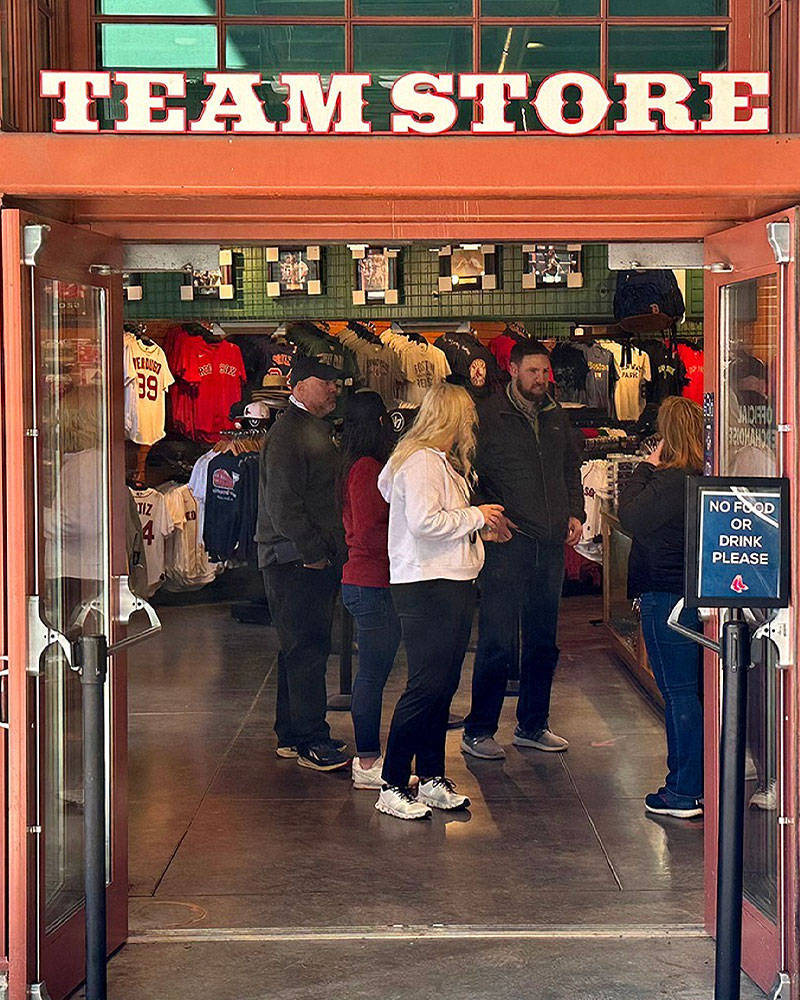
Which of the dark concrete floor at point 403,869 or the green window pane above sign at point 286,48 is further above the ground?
the green window pane above sign at point 286,48

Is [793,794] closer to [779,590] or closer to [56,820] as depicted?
[779,590]

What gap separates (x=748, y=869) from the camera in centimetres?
441

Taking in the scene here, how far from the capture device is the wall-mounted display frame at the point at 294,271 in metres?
10.2

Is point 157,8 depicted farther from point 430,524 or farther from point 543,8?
point 430,524

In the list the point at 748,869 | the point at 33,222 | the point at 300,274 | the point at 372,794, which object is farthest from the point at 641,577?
the point at 300,274

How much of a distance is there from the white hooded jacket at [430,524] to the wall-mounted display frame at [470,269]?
4.26 m

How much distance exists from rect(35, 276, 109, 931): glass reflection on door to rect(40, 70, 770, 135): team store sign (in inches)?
21.5

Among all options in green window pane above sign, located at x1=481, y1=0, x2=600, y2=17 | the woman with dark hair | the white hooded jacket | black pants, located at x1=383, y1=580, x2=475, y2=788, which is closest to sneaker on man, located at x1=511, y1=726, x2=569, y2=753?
the woman with dark hair

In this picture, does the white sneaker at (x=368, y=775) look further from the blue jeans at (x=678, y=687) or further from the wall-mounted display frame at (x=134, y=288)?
the wall-mounted display frame at (x=134, y=288)

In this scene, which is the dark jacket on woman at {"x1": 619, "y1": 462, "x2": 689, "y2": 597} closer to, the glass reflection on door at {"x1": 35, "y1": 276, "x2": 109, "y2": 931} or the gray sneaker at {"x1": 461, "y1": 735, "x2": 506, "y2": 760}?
the gray sneaker at {"x1": 461, "y1": 735, "x2": 506, "y2": 760}

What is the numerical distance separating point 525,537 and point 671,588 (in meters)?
1.19

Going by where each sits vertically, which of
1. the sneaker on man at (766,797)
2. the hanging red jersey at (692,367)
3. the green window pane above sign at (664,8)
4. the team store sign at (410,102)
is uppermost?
the green window pane above sign at (664,8)

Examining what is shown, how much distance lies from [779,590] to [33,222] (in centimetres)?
226

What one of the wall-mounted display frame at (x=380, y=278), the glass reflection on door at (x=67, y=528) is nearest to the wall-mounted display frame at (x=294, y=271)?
the wall-mounted display frame at (x=380, y=278)
